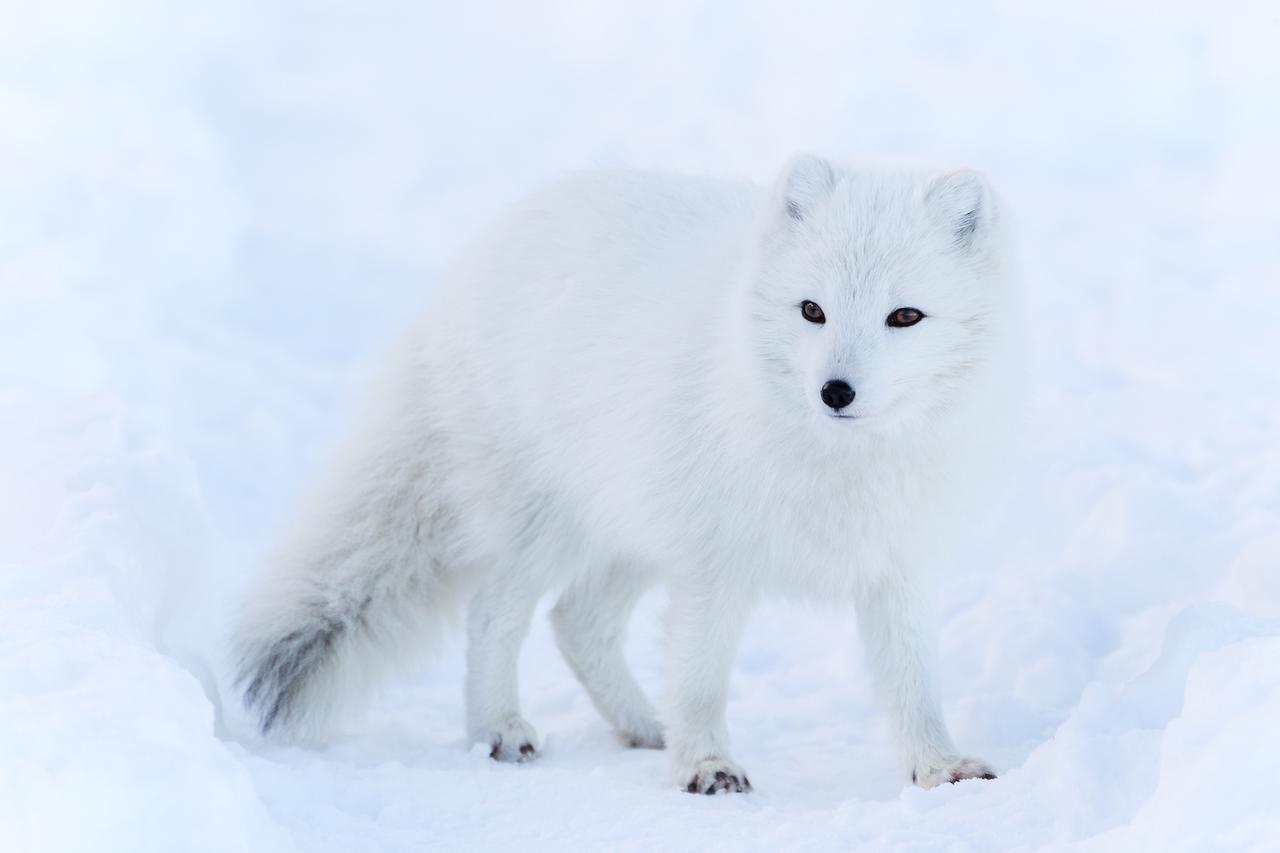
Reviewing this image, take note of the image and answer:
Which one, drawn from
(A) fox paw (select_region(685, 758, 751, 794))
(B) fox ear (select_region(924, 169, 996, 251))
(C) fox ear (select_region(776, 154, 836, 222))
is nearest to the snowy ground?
(A) fox paw (select_region(685, 758, 751, 794))

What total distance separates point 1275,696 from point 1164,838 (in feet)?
1.04

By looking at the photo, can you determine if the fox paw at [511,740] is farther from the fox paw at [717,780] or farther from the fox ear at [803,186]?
the fox ear at [803,186]

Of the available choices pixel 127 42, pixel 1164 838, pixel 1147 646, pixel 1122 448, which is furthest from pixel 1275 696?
pixel 127 42

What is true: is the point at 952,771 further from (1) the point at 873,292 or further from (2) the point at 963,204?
(2) the point at 963,204

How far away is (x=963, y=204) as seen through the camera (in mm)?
3109

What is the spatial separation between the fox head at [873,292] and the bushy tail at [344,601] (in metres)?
1.25

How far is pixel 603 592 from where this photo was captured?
408 centimetres

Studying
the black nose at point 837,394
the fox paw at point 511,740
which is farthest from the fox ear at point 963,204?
the fox paw at point 511,740

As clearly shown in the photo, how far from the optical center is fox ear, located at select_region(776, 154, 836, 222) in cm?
316

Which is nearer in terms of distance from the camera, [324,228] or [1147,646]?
[1147,646]

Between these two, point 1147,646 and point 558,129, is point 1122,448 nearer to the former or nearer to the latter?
point 1147,646

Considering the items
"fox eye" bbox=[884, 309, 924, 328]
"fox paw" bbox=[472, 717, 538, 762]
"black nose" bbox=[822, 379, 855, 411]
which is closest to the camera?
"black nose" bbox=[822, 379, 855, 411]

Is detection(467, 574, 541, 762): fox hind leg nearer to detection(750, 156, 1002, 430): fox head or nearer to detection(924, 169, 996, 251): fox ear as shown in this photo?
detection(750, 156, 1002, 430): fox head

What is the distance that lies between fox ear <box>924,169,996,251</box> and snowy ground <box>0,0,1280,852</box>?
0.81 metres
